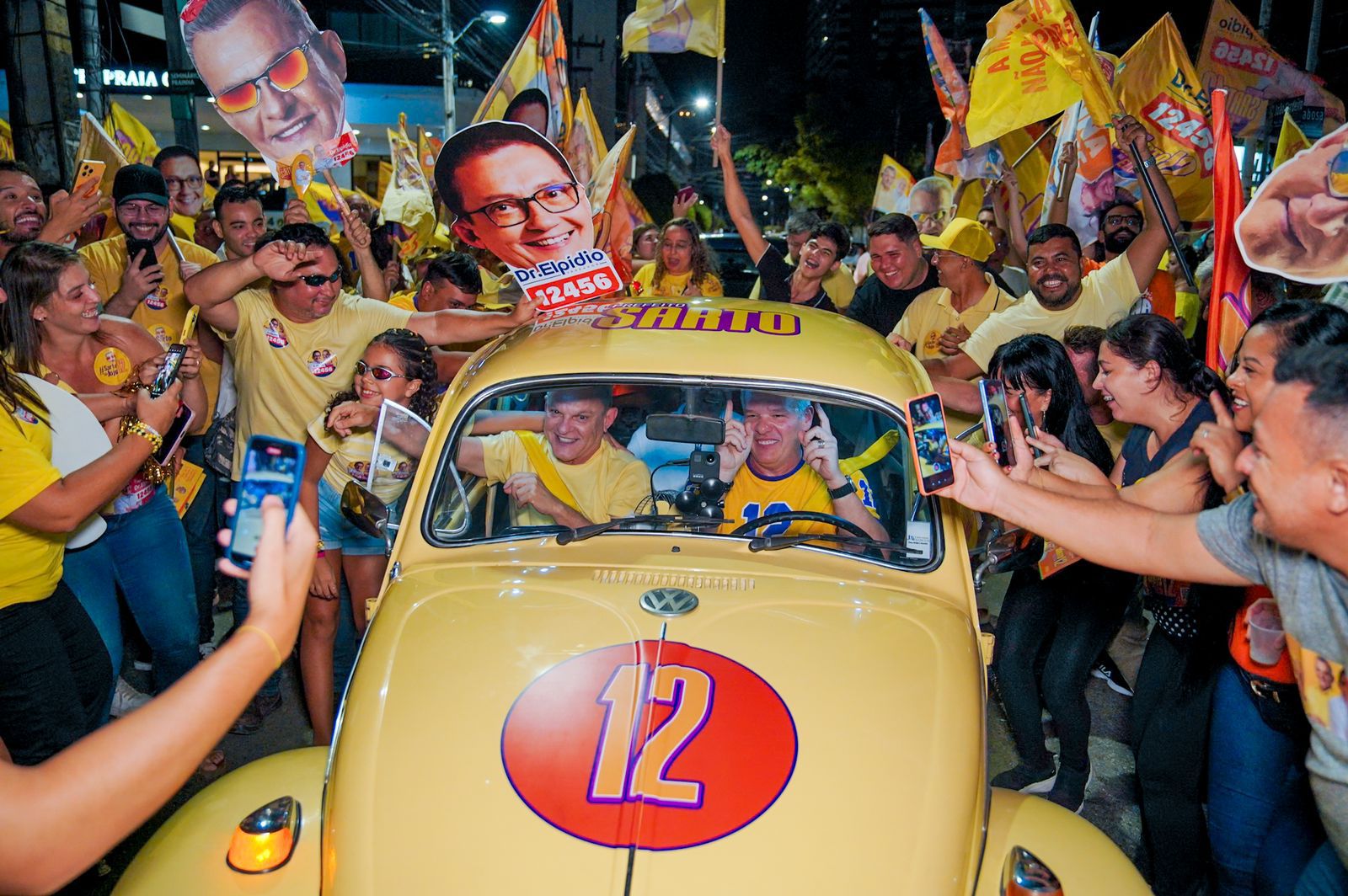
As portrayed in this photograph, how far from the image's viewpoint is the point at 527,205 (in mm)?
4715

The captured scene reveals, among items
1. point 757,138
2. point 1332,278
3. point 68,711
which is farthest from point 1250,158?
point 757,138

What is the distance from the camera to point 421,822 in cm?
210

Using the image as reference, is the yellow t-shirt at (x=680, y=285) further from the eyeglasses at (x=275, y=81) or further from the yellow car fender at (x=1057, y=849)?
the yellow car fender at (x=1057, y=849)

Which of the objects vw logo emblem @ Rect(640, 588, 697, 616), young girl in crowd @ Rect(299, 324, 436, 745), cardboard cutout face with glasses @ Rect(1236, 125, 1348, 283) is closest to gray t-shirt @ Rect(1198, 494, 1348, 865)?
vw logo emblem @ Rect(640, 588, 697, 616)

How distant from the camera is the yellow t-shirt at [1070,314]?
496 cm

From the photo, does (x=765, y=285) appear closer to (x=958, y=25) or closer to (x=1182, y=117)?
(x=1182, y=117)

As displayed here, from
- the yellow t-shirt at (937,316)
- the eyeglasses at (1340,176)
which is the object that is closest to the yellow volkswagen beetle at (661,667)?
the eyeglasses at (1340,176)

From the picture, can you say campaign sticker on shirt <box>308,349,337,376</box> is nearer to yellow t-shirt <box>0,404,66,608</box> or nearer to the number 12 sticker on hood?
yellow t-shirt <box>0,404,66,608</box>

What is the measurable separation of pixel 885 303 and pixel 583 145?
2.31 meters

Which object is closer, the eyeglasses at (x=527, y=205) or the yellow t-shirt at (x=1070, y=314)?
the eyeglasses at (x=527, y=205)

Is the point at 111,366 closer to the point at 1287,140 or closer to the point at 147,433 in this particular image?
the point at 147,433

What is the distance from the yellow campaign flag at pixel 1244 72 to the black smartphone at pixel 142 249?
8678 mm

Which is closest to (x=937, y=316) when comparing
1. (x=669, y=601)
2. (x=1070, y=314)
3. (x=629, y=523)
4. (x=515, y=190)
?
(x=1070, y=314)

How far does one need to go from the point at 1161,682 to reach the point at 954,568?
897 mm
